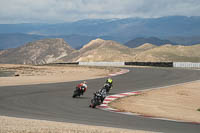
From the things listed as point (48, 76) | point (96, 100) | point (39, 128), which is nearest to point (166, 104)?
point (96, 100)

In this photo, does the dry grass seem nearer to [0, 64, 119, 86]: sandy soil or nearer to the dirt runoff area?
the dirt runoff area

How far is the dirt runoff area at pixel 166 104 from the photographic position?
1476 centimetres

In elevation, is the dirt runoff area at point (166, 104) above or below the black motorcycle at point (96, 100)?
below

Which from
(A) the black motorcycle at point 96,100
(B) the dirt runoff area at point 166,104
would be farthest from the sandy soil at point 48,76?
(A) the black motorcycle at point 96,100

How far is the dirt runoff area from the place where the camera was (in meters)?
14.8

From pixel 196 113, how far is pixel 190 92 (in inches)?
354

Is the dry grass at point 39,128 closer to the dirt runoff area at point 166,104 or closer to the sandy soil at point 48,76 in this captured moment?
the dirt runoff area at point 166,104

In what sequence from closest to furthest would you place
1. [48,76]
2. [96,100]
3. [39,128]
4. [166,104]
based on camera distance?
[39,128], [96,100], [166,104], [48,76]

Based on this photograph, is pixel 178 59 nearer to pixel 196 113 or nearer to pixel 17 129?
pixel 196 113

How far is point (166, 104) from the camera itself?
719 inches

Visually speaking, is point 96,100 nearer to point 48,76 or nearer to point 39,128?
point 39,128

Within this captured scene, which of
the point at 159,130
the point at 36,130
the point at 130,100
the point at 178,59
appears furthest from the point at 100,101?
the point at 178,59

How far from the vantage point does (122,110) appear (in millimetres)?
15430

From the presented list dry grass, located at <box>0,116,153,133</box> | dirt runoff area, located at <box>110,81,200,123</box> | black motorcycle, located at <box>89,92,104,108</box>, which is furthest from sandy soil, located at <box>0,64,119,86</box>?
dry grass, located at <box>0,116,153,133</box>
